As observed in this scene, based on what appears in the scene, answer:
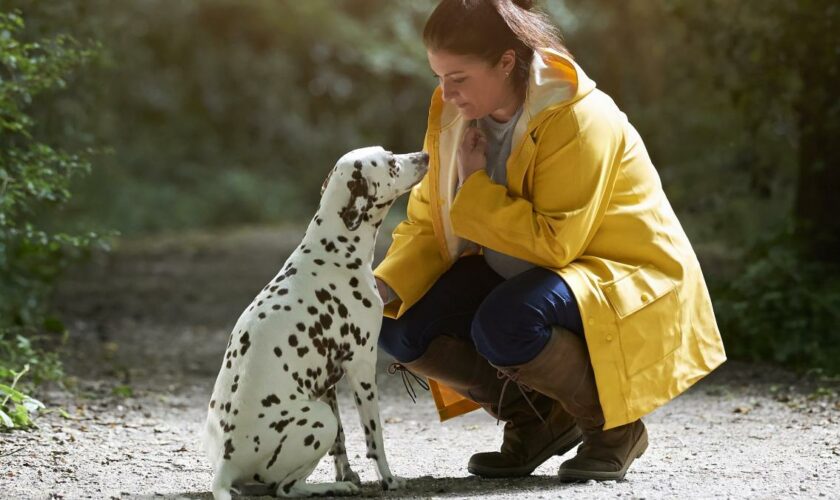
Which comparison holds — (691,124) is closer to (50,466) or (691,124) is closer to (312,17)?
(50,466)

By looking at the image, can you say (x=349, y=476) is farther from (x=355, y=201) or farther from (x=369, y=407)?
(x=355, y=201)

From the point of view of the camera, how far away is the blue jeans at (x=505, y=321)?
155 inches

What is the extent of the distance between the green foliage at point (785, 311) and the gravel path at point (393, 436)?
22cm

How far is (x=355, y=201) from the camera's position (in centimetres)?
402

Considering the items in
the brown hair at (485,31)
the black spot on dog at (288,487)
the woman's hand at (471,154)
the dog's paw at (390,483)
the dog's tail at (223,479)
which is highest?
the brown hair at (485,31)

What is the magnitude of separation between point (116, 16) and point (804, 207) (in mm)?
7225

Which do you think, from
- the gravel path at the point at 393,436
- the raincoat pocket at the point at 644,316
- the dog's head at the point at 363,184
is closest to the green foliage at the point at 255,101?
the gravel path at the point at 393,436

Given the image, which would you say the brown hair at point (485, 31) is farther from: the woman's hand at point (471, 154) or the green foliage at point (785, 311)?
the green foliage at point (785, 311)

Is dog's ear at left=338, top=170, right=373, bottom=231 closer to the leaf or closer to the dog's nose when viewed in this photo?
the dog's nose

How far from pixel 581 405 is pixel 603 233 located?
607mm

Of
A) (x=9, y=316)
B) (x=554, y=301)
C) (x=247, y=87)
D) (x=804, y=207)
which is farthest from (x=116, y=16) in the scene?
(x=247, y=87)

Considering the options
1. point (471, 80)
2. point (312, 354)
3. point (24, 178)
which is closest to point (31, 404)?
point (24, 178)

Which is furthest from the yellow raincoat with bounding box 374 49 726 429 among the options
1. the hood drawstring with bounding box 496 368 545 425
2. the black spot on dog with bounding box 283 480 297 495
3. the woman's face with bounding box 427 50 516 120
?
the black spot on dog with bounding box 283 480 297 495

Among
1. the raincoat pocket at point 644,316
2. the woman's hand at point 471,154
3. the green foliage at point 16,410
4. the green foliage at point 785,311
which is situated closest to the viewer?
the raincoat pocket at point 644,316
